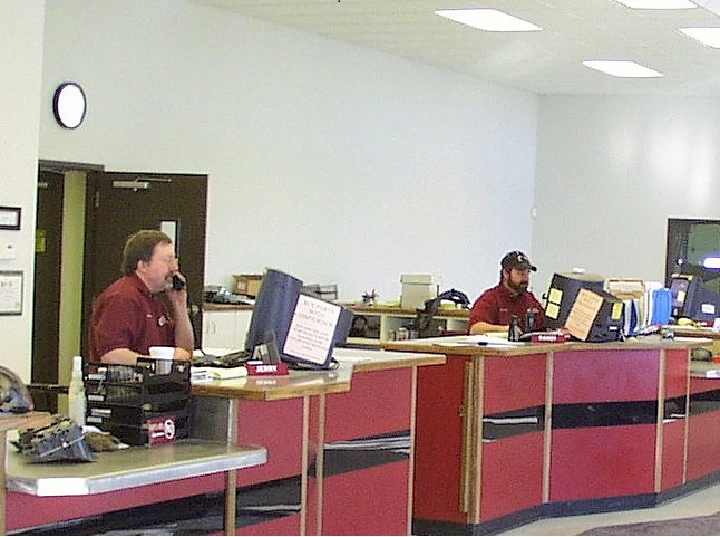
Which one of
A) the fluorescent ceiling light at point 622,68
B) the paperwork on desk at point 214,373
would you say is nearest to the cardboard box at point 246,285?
the fluorescent ceiling light at point 622,68

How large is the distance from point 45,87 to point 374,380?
414 centimetres

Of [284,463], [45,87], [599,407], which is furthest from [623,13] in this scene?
[284,463]

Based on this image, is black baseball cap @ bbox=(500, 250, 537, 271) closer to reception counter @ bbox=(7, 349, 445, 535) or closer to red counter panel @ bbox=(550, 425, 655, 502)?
red counter panel @ bbox=(550, 425, 655, 502)

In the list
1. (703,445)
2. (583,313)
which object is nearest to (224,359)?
(583,313)

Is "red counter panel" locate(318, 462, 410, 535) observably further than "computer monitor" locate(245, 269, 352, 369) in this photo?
Yes

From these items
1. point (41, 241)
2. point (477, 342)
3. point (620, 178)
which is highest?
point (620, 178)

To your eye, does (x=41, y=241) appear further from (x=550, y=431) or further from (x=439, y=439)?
(x=550, y=431)

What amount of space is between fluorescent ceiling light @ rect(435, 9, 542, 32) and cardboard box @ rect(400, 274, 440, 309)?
6.91 feet

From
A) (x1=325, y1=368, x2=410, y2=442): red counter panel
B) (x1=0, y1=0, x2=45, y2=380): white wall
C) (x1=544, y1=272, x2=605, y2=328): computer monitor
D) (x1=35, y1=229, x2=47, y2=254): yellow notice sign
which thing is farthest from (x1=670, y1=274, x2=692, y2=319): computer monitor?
(x1=0, y1=0, x2=45, y2=380): white wall

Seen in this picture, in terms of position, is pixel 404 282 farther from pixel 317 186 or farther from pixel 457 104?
pixel 457 104

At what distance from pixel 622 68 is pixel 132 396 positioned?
1007 centimetres

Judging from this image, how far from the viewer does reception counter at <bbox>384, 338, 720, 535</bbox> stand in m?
7.03

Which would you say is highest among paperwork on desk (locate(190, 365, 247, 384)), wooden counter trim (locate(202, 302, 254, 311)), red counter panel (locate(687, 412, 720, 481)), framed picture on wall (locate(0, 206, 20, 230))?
framed picture on wall (locate(0, 206, 20, 230))

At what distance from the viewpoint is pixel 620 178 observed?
1564 cm
